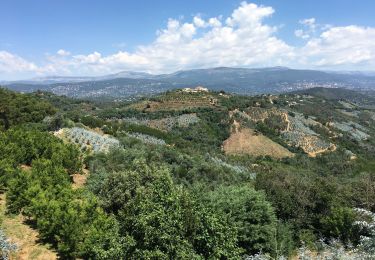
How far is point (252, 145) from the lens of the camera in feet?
382

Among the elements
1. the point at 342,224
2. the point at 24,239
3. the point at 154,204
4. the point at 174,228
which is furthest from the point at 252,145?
the point at 174,228

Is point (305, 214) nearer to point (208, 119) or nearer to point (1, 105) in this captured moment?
point (1, 105)

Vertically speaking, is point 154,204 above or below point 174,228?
above

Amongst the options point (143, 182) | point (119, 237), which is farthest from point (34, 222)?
point (119, 237)

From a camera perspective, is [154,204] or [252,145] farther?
[252,145]

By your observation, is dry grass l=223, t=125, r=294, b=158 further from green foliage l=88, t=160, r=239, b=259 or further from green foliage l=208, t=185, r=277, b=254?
green foliage l=88, t=160, r=239, b=259

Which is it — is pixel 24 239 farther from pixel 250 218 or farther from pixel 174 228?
pixel 250 218

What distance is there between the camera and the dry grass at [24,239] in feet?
63.4

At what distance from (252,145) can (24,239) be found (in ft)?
327

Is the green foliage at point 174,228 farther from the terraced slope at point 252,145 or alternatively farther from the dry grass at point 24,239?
the terraced slope at point 252,145

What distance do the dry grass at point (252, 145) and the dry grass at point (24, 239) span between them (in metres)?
92.5

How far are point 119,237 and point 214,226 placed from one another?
4.16 meters

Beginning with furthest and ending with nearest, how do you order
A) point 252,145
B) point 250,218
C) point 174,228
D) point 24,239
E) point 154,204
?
point 252,145, point 250,218, point 24,239, point 154,204, point 174,228

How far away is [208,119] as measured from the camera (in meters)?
138
